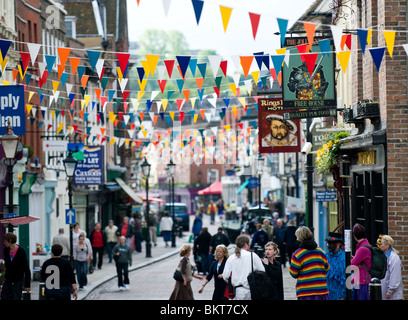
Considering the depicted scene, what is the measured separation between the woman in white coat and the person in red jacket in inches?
11.7

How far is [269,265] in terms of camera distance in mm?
15367

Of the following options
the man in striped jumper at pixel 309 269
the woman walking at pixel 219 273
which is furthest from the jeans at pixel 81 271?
the man in striped jumper at pixel 309 269

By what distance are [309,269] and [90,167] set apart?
2394 centimetres

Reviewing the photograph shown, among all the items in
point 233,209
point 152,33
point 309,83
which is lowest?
point 233,209

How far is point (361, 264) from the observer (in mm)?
15141

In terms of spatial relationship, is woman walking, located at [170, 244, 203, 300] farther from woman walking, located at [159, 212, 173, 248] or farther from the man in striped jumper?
woman walking, located at [159, 212, 173, 248]

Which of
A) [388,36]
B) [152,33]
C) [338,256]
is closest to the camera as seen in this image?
[388,36]

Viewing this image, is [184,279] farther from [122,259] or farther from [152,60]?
[122,259]

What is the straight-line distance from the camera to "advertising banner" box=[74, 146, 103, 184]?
3691 centimetres

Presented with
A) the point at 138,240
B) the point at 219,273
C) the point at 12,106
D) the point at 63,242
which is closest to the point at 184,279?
the point at 219,273

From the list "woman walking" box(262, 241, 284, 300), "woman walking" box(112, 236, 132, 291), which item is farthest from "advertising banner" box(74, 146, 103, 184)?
"woman walking" box(262, 241, 284, 300)
